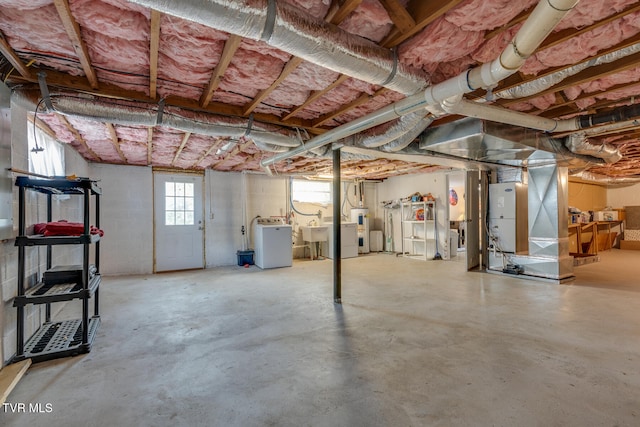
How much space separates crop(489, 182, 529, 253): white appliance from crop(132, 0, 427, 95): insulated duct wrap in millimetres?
4526

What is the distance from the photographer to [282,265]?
631 centimetres

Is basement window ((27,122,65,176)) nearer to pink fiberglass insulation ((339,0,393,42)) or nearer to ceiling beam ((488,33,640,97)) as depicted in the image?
pink fiberglass insulation ((339,0,393,42))

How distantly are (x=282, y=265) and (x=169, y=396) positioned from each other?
14.4 feet

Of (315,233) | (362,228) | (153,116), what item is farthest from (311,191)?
(153,116)

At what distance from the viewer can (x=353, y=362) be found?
2.31 m

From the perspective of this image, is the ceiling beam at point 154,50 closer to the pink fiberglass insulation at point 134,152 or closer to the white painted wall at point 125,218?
the pink fiberglass insulation at point 134,152

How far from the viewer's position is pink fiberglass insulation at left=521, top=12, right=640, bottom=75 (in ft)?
5.82

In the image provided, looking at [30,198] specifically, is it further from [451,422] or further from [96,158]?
[451,422]

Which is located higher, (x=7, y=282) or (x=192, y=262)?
(x=7, y=282)

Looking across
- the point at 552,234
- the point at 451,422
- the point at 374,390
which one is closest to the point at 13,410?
the point at 374,390

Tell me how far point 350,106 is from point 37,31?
227cm

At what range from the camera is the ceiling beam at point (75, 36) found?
1.54 meters

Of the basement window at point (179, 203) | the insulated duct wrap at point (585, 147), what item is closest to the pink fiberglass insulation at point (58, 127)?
the basement window at point (179, 203)

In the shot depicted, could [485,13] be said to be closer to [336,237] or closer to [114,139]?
[336,237]
